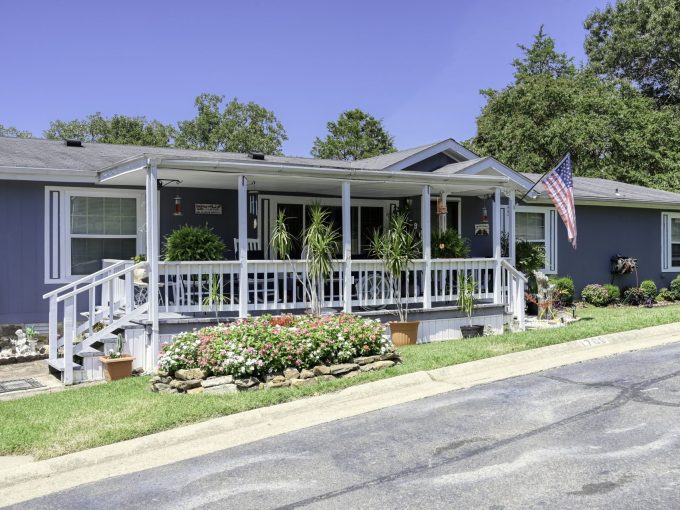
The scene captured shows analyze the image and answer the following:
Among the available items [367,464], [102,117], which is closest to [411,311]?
[367,464]

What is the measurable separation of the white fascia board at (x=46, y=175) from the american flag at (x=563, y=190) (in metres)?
8.42

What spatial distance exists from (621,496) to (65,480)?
4143 millimetres

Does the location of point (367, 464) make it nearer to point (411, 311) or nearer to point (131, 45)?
point (411, 311)

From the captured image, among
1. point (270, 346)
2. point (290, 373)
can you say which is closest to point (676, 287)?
point (290, 373)

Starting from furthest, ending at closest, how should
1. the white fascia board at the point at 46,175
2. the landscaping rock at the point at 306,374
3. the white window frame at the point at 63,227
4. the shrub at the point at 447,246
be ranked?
the shrub at the point at 447,246 < the white window frame at the point at 63,227 < the white fascia board at the point at 46,175 < the landscaping rock at the point at 306,374

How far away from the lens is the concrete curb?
5.32m

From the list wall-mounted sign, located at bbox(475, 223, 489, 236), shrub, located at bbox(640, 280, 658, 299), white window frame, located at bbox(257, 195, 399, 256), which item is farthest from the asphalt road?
shrub, located at bbox(640, 280, 658, 299)

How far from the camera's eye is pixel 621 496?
4.30 meters

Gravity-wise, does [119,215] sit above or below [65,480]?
above

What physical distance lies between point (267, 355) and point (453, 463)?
3340mm

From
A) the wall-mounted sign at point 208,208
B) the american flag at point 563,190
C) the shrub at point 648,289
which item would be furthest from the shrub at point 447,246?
the shrub at point 648,289

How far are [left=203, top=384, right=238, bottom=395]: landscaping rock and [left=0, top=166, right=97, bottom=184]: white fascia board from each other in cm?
573

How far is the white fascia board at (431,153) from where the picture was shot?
523 inches

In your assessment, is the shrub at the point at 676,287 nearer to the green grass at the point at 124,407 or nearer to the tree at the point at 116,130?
the green grass at the point at 124,407
